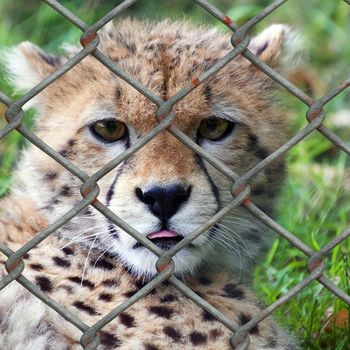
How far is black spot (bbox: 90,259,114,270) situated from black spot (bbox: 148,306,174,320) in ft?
0.66

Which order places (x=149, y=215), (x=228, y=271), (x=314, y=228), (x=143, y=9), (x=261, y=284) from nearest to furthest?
(x=149, y=215) → (x=228, y=271) → (x=261, y=284) → (x=314, y=228) → (x=143, y=9)

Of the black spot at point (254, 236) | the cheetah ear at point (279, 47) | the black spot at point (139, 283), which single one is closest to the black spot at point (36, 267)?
the black spot at point (139, 283)

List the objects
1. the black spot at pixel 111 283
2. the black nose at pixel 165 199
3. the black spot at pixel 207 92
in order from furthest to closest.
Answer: the black spot at pixel 207 92 < the black spot at pixel 111 283 < the black nose at pixel 165 199

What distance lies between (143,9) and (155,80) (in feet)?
8.36

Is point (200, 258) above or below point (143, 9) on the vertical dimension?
below

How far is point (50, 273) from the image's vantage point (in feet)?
8.21

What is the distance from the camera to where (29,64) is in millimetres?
2963

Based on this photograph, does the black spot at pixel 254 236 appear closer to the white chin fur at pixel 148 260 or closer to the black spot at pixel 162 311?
the white chin fur at pixel 148 260

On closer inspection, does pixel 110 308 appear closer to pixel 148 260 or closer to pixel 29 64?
pixel 148 260

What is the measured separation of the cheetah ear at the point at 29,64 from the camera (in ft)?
9.74

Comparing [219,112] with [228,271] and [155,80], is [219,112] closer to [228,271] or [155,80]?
[155,80]

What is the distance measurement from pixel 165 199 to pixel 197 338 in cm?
39

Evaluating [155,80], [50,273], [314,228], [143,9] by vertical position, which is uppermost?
[143,9]

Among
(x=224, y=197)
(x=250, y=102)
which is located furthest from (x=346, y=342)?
(x=250, y=102)
